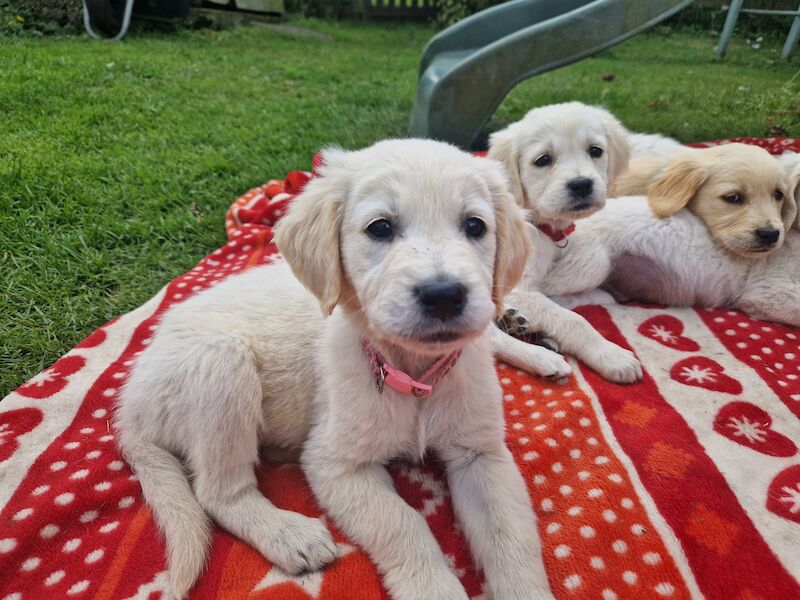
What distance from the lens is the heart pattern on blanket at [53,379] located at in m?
2.47

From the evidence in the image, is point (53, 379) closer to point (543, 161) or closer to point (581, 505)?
point (581, 505)

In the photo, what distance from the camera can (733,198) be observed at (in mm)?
3314

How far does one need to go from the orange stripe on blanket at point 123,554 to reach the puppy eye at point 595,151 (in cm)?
310

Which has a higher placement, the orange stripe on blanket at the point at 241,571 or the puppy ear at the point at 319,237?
the puppy ear at the point at 319,237

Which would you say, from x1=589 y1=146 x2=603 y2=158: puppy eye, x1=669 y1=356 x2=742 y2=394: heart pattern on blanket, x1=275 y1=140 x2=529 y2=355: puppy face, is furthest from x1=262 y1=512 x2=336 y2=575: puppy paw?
x1=589 y1=146 x2=603 y2=158: puppy eye

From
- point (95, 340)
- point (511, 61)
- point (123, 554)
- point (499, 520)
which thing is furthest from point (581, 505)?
point (511, 61)

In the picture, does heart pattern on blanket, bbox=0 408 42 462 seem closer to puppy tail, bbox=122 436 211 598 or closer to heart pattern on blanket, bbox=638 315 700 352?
puppy tail, bbox=122 436 211 598

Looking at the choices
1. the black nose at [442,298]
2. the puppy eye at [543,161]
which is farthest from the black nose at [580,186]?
the black nose at [442,298]

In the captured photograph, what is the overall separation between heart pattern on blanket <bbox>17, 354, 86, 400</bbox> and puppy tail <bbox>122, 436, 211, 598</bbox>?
2.05 feet

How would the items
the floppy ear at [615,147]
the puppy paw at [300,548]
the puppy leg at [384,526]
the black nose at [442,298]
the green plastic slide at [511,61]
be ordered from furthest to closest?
the green plastic slide at [511,61], the floppy ear at [615,147], the puppy paw at [300,548], the puppy leg at [384,526], the black nose at [442,298]

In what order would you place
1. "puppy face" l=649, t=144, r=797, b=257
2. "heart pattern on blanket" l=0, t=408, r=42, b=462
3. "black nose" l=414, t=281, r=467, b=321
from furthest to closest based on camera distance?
"puppy face" l=649, t=144, r=797, b=257 → "heart pattern on blanket" l=0, t=408, r=42, b=462 → "black nose" l=414, t=281, r=467, b=321

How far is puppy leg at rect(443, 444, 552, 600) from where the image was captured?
5.75 feet

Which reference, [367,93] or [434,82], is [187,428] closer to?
[434,82]

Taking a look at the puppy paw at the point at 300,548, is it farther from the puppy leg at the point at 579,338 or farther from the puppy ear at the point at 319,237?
the puppy leg at the point at 579,338
